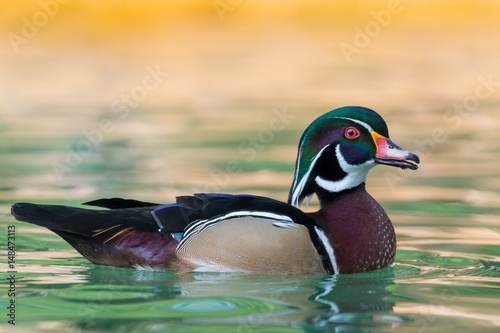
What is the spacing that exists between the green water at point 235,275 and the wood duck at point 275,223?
0.13m

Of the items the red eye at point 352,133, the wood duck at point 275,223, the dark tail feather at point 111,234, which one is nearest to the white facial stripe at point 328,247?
the wood duck at point 275,223

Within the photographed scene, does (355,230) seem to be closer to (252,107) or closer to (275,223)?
(275,223)

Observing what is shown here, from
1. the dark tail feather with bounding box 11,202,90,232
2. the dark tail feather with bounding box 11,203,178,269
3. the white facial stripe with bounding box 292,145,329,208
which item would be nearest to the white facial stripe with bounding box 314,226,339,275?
the white facial stripe with bounding box 292,145,329,208

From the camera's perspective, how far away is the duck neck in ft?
25.5

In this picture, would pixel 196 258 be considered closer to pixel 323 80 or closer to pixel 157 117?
pixel 157 117

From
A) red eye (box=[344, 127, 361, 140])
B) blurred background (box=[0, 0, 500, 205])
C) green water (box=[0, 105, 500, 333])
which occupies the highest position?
blurred background (box=[0, 0, 500, 205])

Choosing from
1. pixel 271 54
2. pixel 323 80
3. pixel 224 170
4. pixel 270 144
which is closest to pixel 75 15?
pixel 271 54

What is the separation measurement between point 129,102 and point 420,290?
10167 mm

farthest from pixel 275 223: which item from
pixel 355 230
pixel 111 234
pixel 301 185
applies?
pixel 111 234

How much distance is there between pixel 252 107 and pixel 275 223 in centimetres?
909

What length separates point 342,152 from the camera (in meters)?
7.97

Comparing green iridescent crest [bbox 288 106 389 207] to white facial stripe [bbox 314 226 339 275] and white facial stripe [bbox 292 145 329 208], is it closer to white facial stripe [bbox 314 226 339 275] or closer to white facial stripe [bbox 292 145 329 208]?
white facial stripe [bbox 292 145 329 208]

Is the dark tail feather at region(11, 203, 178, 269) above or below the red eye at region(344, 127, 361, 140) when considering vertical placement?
below

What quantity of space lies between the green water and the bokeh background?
0.10 feet
